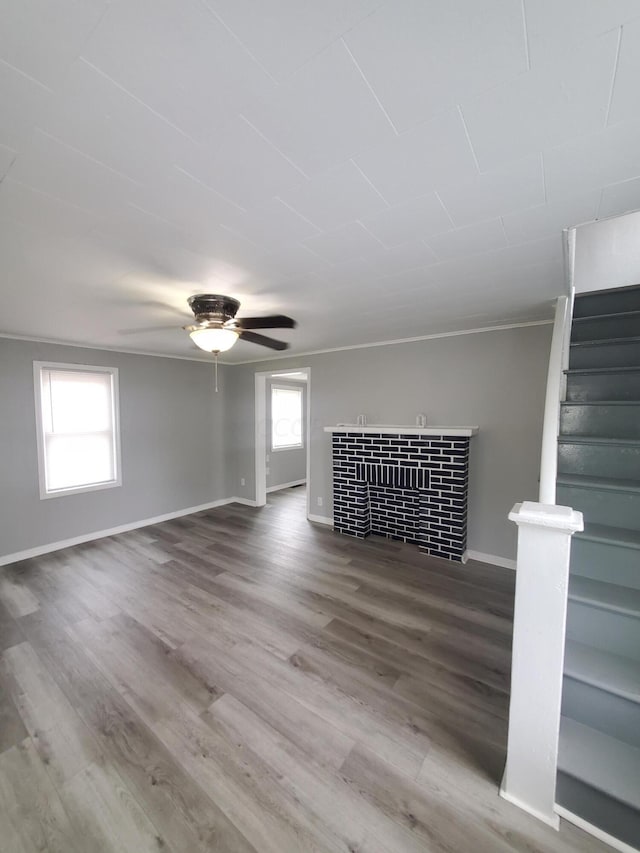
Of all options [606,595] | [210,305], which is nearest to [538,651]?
[606,595]

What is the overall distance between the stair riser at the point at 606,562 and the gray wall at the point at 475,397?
70.2 inches

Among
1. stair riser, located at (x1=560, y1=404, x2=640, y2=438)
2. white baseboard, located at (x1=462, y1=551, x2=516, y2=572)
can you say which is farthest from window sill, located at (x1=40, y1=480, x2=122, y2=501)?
stair riser, located at (x1=560, y1=404, x2=640, y2=438)

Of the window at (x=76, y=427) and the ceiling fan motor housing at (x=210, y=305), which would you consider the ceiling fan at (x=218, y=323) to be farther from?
the window at (x=76, y=427)

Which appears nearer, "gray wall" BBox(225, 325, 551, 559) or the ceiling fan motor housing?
the ceiling fan motor housing

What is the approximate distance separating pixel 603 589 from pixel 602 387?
4.20 ft

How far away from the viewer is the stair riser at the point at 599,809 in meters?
1.22

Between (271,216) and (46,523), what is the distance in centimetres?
424

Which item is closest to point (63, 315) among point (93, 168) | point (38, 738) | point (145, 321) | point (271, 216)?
point (145, 321)

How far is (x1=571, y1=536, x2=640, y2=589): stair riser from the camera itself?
1.58 m

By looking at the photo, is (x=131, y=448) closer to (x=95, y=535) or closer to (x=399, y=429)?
(x=95, y=535)

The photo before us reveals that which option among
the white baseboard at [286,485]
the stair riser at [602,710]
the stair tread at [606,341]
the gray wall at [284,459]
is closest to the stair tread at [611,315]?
the stair tread at [606,341]

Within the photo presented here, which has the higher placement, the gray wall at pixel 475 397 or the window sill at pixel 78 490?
the gray wall at pixel 475 397

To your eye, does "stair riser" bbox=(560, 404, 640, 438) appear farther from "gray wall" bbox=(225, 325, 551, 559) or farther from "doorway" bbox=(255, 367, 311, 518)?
"doorway" bbox=(255, 367, 311, 518)

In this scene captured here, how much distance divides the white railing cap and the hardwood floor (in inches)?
47.1
